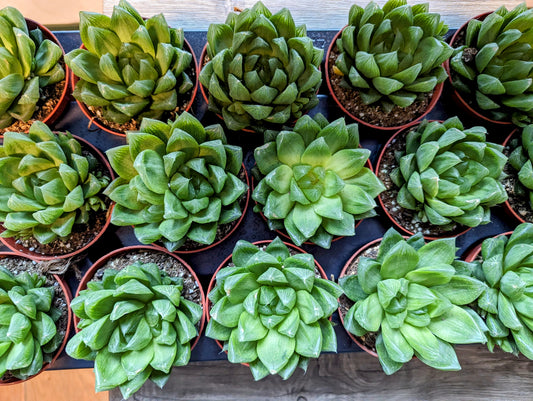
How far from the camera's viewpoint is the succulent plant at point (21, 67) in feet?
2.61

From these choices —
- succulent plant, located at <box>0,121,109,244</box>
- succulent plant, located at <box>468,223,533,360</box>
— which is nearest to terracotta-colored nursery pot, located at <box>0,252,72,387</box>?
succulent plant, located at <box>0,121,109,244</box>

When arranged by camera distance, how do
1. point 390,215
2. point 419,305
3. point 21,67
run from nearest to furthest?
point 419,305 < point 21,67 < point 390,215

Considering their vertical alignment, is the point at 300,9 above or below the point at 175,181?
above

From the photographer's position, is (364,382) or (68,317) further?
(364,382)

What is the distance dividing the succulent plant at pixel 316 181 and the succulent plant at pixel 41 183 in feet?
1.31

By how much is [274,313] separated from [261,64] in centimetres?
54

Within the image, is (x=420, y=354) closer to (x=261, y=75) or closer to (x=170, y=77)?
(x=261, y=75)

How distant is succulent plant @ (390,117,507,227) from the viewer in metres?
0.80

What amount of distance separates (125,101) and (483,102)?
0.88 meters

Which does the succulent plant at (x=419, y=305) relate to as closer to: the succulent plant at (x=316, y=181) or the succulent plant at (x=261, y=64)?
the succulent plant at (x=316, y=181)

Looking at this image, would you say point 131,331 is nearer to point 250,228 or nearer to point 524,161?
point 250,228

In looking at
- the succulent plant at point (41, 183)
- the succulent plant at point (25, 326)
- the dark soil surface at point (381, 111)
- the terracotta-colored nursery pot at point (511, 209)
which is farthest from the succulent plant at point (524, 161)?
the succulent plant at point (25, 326)

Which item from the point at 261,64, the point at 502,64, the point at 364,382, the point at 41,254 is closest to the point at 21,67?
the point at 41,254

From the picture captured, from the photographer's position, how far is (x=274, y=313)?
73cm
